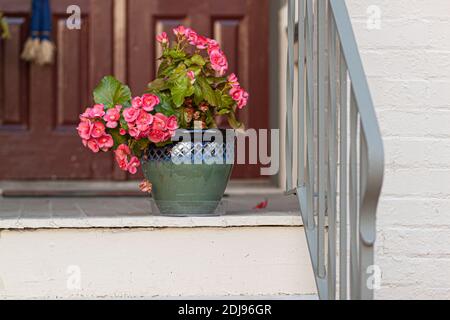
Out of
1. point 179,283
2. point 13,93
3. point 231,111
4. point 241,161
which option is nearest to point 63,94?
point 13,93

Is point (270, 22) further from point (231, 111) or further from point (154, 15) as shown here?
point (231, 111)

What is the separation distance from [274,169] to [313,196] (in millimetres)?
1640

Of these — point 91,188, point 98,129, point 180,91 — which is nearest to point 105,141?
point 98,129

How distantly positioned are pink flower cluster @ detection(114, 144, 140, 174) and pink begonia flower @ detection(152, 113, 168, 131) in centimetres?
13

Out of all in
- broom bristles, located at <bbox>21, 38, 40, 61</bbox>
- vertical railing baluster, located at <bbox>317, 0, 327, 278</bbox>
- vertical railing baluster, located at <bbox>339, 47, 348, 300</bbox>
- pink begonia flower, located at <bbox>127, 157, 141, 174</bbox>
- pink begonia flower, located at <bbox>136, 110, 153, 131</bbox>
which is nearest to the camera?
vertical railing baluster, located at <bbox>339, 47, 348, 300</bbox>

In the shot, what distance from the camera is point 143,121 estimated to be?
8.31 ft

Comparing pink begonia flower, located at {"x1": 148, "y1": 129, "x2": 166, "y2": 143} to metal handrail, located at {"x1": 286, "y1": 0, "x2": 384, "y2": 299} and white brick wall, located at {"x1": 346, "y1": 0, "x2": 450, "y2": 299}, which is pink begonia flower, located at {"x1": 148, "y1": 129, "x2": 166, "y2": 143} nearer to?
metal handrail, located at {"x1": 286, "y1": 0, "x2": 384, "y2": 299}

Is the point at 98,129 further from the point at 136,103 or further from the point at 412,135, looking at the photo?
the point at 412,135

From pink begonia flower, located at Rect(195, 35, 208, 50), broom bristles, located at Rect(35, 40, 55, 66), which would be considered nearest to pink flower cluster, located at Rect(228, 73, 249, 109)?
pink begonia flower, located at Rect(195, 35, 208, 50)

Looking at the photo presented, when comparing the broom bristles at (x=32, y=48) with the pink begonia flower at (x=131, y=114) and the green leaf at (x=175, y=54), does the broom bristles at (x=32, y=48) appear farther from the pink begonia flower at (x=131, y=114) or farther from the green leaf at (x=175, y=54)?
the pink begonia flower at (x=131, y=114)

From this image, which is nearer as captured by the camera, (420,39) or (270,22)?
(420,39)

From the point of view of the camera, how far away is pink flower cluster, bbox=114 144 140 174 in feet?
8.57

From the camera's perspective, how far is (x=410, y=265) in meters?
2.74

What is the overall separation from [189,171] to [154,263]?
282mm
